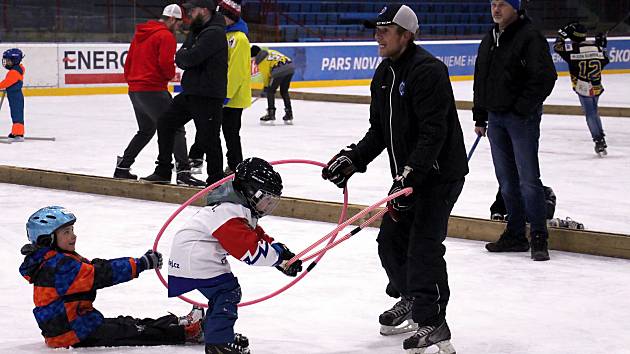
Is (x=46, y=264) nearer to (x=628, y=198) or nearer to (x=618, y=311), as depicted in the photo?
(x=618, y=311)

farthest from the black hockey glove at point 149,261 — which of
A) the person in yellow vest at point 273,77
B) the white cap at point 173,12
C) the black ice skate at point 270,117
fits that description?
the black ice skate at point 270,117

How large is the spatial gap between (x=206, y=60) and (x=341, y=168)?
3488 mm

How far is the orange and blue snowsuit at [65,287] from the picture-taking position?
4.15 meters

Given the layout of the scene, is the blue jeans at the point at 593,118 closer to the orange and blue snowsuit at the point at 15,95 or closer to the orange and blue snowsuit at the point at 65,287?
the orange and blue snowsuit at the point at 15,95

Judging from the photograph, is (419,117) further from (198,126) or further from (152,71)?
(152,71)

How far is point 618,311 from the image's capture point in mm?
5055

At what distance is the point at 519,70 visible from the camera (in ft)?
19.9

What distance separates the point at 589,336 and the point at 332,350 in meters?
1.11

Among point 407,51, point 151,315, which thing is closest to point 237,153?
point 151,315

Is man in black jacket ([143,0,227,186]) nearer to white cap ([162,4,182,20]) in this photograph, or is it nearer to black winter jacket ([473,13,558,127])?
white cap ([162,4,182,20])

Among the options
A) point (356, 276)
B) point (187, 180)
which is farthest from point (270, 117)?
point (356, 276)

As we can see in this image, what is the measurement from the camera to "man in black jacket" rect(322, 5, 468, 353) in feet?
13.8

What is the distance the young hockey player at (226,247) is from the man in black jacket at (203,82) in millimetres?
3734

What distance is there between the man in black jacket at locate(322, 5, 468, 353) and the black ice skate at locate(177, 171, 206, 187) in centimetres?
400
